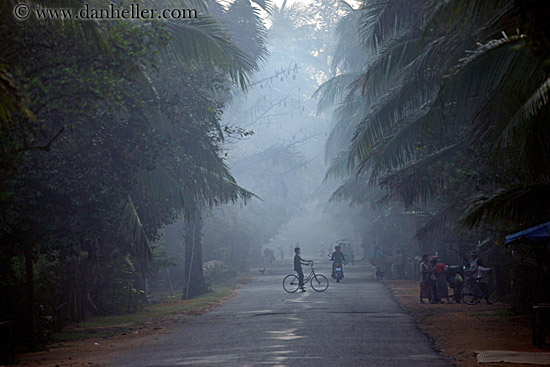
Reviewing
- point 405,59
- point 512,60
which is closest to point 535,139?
point 512,60

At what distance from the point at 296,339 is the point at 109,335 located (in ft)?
18.2

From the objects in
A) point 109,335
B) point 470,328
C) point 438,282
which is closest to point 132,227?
point 109,335

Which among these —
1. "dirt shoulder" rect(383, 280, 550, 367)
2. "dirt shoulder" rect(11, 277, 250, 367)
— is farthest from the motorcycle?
"dirt shoulder" rect(383, 280, 550, 367)

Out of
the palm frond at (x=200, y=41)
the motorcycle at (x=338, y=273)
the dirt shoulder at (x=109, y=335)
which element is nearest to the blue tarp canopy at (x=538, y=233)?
the dirt shoulder at (x=109, y=335)

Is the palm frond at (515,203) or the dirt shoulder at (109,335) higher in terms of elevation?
the palm frond at (515,203)

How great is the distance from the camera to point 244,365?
11203mm

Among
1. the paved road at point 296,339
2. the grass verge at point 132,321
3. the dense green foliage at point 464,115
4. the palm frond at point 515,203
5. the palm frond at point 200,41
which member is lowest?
the paved road at point 296,339

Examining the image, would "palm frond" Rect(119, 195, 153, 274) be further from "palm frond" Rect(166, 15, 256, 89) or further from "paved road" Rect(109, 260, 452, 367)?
"palm frond" Rect(166, 15, 256, 89)

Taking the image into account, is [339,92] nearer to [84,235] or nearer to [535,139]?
[84,235]

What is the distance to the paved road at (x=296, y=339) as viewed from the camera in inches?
467

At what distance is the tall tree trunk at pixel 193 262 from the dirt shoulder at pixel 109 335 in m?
4.34

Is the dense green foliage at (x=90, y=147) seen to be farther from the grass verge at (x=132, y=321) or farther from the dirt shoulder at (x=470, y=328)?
the dirt shoulder at (x=470, y=328)

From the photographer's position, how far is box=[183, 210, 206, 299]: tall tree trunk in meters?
32.3

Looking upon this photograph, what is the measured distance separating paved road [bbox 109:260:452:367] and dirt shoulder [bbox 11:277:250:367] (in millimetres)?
544
